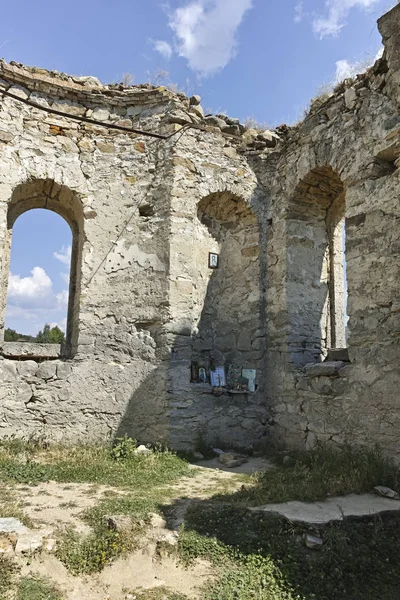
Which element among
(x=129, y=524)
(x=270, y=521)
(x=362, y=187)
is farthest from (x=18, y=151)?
(x=270, y=521)

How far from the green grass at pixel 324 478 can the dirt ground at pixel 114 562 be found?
38cm

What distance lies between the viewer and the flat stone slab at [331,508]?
Answer: 3.62 m

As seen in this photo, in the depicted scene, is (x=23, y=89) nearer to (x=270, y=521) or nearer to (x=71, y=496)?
(x=71, y=496)

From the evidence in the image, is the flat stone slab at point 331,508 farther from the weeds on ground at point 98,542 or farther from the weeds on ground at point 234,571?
the weeds on ground at point 98,542

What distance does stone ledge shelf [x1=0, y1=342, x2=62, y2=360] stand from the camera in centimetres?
604

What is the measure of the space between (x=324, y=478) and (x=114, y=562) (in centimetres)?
236

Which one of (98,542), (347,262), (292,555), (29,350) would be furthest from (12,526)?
(347,262)

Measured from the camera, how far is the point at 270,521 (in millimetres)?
3613

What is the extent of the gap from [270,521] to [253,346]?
355cm

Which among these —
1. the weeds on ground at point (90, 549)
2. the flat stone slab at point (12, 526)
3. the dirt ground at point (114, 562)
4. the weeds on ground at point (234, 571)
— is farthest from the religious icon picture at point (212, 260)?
the flat stone slab at point (12, 526)

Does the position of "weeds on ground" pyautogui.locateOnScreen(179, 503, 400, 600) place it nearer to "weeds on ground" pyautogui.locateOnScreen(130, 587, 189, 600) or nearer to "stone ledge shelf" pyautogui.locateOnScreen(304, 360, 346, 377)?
"weeds on ground" pyautogui.locateOnScreen(130, 587, 189, 600)

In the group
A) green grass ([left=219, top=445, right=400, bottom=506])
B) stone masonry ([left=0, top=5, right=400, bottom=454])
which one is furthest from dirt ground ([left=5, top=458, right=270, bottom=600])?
stone masonry ([left=0, top=5, right=400, bottom=454])

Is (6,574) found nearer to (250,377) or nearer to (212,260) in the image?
(250,377)

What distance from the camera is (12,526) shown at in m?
3.34
